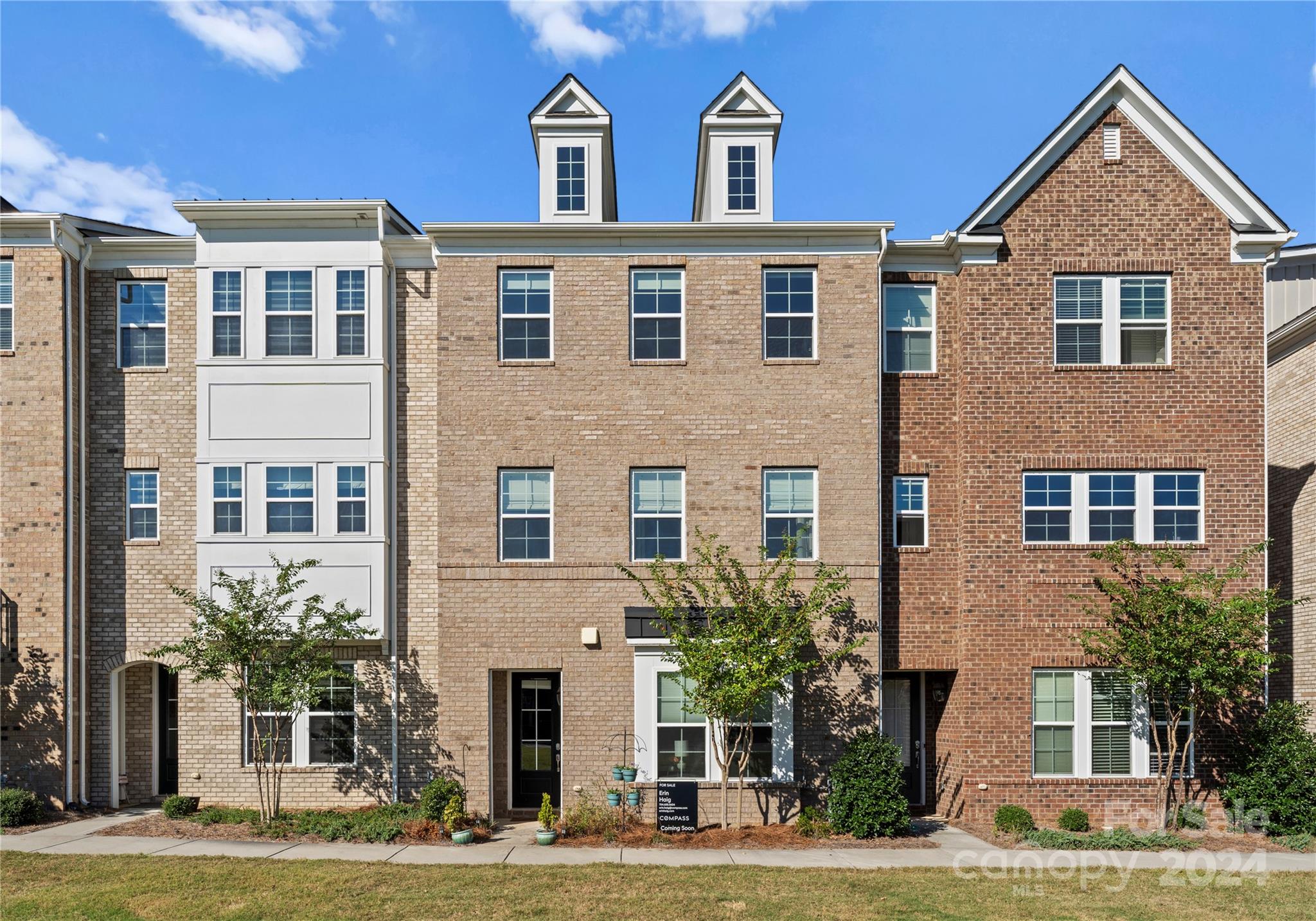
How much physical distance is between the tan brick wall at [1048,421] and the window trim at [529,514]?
5722mm

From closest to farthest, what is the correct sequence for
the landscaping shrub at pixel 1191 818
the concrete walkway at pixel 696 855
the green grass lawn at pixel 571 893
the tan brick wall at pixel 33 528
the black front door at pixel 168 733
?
the green grass lawn at pixel 571 893 → the concrete walkway at pixel 696 855 → the landscaping shrub at pixel 1191 818 → the tan brick wall at pixel 33 528 → the black front door at pixel 168 733

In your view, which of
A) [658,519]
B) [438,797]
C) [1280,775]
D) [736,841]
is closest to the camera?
[736,841]

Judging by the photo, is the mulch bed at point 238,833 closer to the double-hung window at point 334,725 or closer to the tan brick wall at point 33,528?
the double-hung window at point 334,725

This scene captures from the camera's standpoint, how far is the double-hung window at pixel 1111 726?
15.5 metres

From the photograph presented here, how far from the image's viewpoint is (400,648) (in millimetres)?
15938

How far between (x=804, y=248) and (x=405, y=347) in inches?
279

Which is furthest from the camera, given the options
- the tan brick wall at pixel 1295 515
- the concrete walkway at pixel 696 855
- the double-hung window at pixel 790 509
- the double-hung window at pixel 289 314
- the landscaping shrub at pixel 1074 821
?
the tan brick wall at pixel 1295 515

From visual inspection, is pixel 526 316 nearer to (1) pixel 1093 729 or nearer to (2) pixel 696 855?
(2) pixel 696 855

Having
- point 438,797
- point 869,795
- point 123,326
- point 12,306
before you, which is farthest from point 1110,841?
point 12,306

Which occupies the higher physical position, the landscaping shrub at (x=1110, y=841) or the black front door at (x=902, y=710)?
the black front door at (x=902, y=710)

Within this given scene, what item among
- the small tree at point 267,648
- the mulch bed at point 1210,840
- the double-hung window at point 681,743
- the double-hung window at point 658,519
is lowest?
the mulch bed at point 1210,840

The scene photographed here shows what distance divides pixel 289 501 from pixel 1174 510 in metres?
14.9

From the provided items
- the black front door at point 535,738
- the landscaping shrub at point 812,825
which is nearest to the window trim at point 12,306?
the black front door at point 535,738

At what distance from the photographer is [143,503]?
53.6 ft
